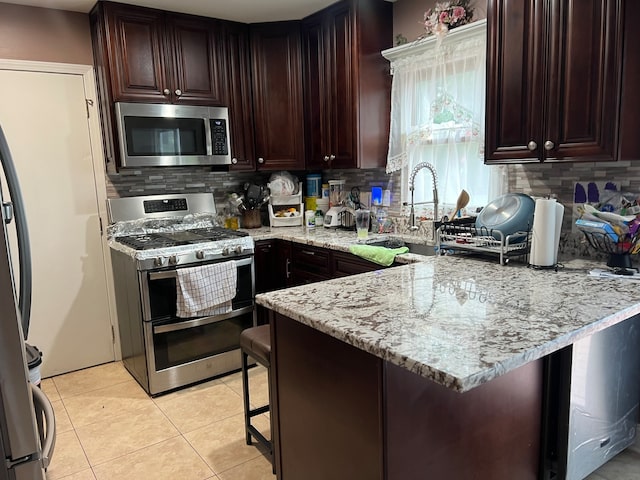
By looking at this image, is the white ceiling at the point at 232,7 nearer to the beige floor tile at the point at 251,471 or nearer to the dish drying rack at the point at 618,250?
the dish drying rack at the point at 618,250

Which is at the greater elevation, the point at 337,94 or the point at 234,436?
the point at 337,94

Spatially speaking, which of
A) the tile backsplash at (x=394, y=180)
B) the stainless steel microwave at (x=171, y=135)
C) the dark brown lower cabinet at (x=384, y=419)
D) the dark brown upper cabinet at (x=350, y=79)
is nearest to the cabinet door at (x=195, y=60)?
the stainless steel microwave at (x=171, y=135)

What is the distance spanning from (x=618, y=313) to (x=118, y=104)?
289cm

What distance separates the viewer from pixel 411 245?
302cm

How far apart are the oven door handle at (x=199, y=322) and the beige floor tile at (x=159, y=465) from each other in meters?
0.69

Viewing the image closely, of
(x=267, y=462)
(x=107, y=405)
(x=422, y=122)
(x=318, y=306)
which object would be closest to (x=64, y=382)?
(x=107, y=405)

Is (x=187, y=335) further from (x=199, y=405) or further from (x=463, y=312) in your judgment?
(x=463, y=312)

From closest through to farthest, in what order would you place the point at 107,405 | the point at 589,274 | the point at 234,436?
the point at 589,274, the point at 234,436, the point at 107,405

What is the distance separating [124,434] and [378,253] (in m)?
1.66

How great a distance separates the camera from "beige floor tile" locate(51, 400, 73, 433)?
257 cm

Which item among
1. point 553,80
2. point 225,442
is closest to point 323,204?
point 225,442

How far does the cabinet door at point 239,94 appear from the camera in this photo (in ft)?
11.3

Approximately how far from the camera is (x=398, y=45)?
319 cm

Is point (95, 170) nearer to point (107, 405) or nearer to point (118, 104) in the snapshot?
point (118, 104)
